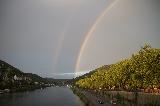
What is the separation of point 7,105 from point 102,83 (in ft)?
228

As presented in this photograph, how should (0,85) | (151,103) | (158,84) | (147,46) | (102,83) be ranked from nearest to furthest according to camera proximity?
(151,103), (158,84), (147,46), (102,83), (0,85)

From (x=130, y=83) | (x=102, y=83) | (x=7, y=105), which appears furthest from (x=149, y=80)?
(x=102, y=83)

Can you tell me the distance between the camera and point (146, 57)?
7581 cm

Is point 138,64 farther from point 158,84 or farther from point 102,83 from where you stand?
point 102,83

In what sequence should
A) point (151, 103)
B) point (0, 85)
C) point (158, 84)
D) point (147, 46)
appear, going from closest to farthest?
1. point (151, 103)
2. point (158, 84)
3. point (147, 46)
4. point (0, 85)

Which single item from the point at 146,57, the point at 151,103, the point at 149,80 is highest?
the point at 146,57

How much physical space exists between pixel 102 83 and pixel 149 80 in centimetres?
9333

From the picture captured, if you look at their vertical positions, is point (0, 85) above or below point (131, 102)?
above

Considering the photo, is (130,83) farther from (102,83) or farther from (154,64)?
(102,83)

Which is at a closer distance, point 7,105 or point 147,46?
point 147,46

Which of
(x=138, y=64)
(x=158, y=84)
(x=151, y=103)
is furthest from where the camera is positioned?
(x=138, y=64)

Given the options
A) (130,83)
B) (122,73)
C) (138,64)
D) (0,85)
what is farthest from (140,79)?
(0,85)

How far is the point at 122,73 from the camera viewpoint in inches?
4045

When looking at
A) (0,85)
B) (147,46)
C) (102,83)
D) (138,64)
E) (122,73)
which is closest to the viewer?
(138,64)
